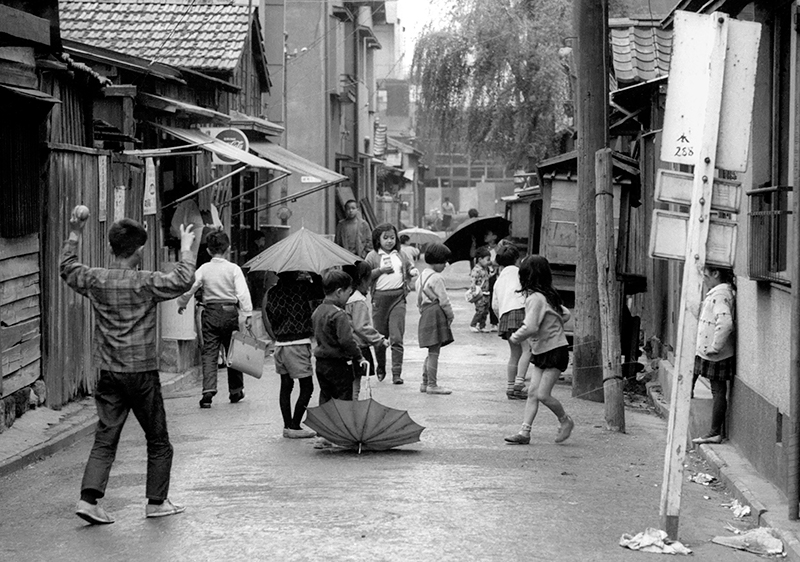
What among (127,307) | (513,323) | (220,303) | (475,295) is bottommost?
(475,295)

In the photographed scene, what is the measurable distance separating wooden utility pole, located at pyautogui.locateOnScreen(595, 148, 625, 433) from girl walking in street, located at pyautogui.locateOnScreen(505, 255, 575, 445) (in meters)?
1.17

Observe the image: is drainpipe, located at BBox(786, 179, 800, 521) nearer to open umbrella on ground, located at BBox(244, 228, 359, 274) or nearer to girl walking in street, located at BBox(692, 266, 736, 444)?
girl walking in street, located at BBox(692, 266, 736, 444)

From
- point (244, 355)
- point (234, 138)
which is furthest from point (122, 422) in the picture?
point (234, 138)

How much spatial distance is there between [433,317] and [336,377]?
3896 millimetres

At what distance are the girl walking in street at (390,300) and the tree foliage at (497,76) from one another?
18.9m

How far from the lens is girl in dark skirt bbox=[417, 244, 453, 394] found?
14.7 m

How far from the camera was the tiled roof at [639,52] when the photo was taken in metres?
16.5

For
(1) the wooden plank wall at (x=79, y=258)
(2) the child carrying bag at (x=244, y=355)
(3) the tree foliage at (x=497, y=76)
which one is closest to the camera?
(1) the wooden plank wall at (x=79, y=258)

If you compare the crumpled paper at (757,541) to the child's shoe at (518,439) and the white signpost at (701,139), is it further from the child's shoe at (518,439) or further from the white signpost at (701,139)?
the child's shoe at (518,439)

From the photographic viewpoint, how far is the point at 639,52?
16891mm

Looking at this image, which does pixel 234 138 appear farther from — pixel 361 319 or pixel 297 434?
pixel 297 434

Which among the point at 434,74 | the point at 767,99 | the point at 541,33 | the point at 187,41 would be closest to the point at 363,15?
the point at 434,74

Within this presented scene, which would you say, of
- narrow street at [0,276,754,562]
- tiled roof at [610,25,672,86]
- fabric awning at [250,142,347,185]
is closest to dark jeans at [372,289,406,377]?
narrow street at [0,276,754,562]

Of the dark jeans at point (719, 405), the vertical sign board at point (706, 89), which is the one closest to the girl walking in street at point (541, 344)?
the dark jeans at point (719, 405)
